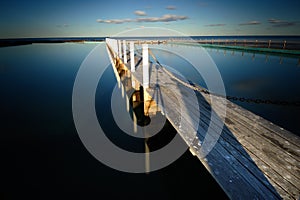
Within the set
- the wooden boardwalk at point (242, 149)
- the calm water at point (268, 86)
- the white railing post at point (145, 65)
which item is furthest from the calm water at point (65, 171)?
the calm water at point (268, 86)

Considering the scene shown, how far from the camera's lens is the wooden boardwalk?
1.99m

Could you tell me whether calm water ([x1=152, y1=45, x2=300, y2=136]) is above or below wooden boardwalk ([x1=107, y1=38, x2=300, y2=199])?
below

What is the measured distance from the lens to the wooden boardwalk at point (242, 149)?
199 centimetres

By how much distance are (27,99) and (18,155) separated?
595 cm

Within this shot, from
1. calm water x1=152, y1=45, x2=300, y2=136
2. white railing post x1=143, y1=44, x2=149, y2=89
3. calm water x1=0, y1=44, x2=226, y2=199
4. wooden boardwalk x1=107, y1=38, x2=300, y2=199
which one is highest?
white railing post x1=143, y1=44, x2=149, y2=89

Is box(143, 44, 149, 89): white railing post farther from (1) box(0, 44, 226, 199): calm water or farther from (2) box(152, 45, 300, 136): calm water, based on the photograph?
(2) box(152, 45, 300, 136): calm water

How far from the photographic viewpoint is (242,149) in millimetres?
2666

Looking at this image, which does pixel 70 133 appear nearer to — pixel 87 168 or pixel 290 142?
pixel 87 168

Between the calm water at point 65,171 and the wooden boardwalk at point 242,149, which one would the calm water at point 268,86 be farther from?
the calm water at point 65,171

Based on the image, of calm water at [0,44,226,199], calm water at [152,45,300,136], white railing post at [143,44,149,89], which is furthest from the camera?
calm water at [152,45,300,136]

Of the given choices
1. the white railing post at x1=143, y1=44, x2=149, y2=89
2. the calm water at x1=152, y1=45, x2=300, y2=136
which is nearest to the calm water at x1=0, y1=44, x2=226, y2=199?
the white railing post at x1=143, y1=44, x2=149, y2=89

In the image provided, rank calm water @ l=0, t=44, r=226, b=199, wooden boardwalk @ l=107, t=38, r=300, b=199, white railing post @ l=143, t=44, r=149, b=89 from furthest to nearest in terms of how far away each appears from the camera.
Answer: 1. white railing post @ l=143, t=44, r=149, b=89
2. calm water @ l=0, t=44, r=226, b=199
3. wooden boardwalk @ l=107, t=38, r=300, b=199

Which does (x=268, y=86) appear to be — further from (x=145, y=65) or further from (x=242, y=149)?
(x=242, y=149)

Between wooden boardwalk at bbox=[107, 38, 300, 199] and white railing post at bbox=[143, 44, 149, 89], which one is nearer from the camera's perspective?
wooden boardwalk at bbox=[107, 38, 300, 199]
